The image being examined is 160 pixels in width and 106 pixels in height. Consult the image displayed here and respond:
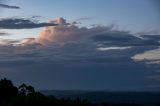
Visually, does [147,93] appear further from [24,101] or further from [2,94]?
[24,101]

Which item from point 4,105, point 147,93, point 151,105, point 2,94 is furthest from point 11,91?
point 147,93

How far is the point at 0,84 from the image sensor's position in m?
95.1

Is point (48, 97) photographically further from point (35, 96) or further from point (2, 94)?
point (2, 94)

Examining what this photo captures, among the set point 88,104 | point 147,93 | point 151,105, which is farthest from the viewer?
point 147,93

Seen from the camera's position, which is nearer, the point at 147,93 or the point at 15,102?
the point at 15,102

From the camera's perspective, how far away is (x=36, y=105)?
229 ft

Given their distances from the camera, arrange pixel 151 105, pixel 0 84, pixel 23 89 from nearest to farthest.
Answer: pixel 23 89 → pixel 0 84 → pixel 151 105

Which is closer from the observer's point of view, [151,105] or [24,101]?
[24,101]

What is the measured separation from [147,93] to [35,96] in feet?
409

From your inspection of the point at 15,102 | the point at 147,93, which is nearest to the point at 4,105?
the point at 15,102

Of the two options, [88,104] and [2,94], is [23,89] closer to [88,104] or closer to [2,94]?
[2,94]

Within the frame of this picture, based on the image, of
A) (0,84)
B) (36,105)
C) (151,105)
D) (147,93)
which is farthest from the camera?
(147,93)

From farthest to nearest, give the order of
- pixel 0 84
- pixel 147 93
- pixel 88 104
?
pixel 147 93 → pixel 0 84 → pixel 88 104

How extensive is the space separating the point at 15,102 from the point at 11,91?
2156cm
